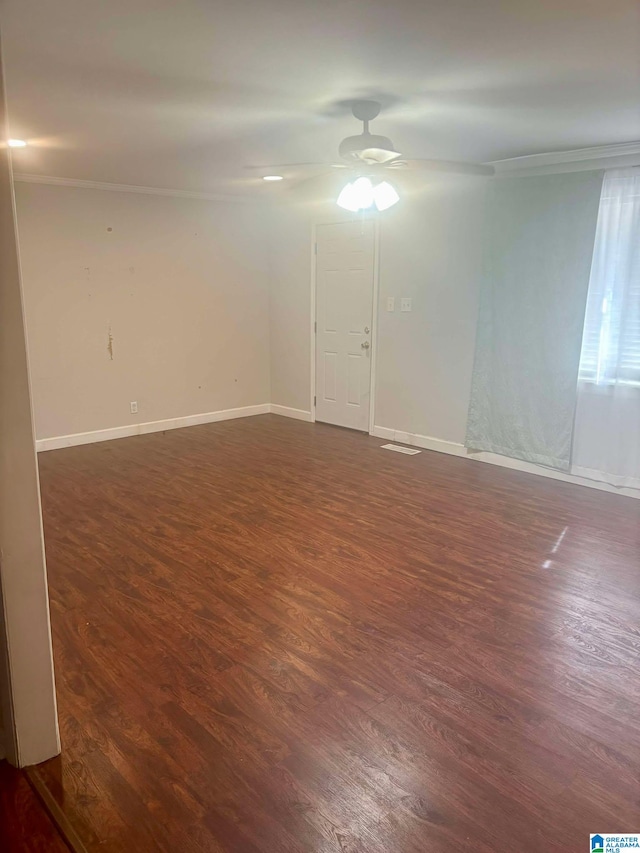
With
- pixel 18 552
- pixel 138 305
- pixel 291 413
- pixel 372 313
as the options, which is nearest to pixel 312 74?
pixel 18 552

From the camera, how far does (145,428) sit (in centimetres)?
602

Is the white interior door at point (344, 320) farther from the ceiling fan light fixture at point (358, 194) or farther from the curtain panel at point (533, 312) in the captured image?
the ceiling fan light fixture at point (358, 194)

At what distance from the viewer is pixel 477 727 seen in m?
2.04

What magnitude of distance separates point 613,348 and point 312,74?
115 inches

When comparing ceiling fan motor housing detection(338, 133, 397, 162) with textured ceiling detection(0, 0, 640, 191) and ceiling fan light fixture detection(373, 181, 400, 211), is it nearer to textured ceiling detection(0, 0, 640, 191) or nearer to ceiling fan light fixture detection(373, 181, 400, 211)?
textured ceiling detection(0, 0, 640, 191)

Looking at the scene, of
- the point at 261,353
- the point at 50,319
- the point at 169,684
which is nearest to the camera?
the point at 169,684

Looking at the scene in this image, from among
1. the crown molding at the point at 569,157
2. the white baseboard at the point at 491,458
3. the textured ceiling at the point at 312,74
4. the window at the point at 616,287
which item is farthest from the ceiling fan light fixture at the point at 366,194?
the white baseboard at the point at 491,458

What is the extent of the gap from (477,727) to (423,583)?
3.40ft

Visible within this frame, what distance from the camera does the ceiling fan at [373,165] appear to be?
3064 millimetres

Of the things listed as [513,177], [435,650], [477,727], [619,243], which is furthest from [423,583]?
[513,177]

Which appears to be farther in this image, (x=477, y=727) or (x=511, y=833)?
(x=477, y=727)

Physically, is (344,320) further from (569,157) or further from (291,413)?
(569,157)

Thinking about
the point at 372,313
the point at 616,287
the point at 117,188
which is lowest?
the point at 372,313

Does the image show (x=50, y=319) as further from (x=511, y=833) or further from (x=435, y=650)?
(x=511, y=833)
